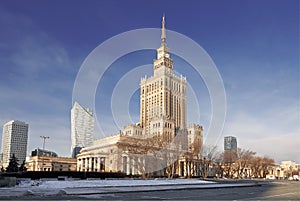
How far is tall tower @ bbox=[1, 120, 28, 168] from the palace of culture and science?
3891 cm

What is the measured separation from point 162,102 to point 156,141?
45.7m

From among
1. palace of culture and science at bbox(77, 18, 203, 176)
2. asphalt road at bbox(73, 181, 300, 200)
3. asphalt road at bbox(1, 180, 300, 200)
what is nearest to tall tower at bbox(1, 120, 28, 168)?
palace of culture and science at bbox(77, 18, 203, 176)

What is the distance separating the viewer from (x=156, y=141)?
66.5 metres

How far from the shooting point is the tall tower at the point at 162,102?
10700 centimetres

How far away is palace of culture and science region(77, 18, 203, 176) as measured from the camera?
65.7m

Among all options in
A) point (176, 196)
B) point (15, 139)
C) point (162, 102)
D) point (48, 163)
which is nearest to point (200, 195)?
point (176, 196)

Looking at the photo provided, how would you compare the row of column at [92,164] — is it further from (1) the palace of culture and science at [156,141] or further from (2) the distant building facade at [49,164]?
(2) the distant building facade at [49,164]

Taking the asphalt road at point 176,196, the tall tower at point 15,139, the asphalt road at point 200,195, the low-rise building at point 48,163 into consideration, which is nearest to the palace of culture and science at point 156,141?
the low-rise building at point 48,163

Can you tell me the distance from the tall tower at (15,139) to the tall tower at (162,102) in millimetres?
58020

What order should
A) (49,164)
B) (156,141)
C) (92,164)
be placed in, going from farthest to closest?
(49,164) < (92,164) < (156,141)

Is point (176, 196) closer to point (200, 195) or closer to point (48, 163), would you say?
point (200, 195)

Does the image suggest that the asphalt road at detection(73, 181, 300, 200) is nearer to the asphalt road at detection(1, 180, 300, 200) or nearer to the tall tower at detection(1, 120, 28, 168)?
the asphalt road at detection(1, 180, 300, 200)

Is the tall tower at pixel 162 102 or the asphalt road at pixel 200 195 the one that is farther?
the tall tower at pixel 162 102

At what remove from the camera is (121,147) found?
3238 inches
